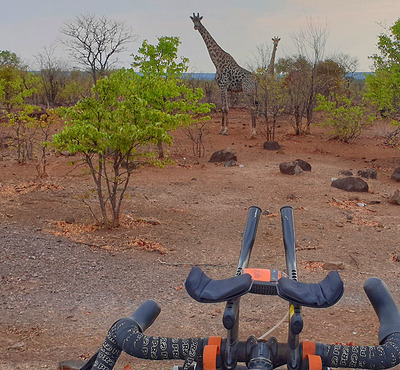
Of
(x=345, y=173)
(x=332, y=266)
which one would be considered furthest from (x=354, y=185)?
(x=332, y=266)

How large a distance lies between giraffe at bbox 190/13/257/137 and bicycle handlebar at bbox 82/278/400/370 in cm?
1704

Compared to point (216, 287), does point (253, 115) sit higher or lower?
lower

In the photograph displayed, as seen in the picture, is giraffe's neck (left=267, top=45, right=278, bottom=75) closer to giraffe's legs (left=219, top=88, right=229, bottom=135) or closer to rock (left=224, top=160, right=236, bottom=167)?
giraffe's legs (left=219, top=88, right=229, bottom=135)

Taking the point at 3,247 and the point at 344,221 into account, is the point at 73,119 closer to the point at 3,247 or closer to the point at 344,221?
the point at 3,247

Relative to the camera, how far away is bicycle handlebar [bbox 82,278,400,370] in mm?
1194

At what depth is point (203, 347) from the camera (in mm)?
1296

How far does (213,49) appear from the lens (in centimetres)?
1994

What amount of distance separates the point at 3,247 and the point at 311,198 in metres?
5.77

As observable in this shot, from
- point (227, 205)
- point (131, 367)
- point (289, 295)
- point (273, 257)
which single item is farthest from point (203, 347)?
point (227, 205)

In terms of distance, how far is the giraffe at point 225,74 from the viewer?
1870cm

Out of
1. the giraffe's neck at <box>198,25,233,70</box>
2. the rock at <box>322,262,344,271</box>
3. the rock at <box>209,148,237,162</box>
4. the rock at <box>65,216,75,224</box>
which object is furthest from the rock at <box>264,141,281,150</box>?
the rock at <box>322,262,344,271</box>

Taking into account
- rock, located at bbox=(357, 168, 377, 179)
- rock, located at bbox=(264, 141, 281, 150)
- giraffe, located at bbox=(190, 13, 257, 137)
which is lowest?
rock, located at bbox=(357, 168, 377, 179)

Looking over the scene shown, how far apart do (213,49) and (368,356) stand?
19545 millimetres

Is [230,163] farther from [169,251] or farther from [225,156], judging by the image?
[169,251]
